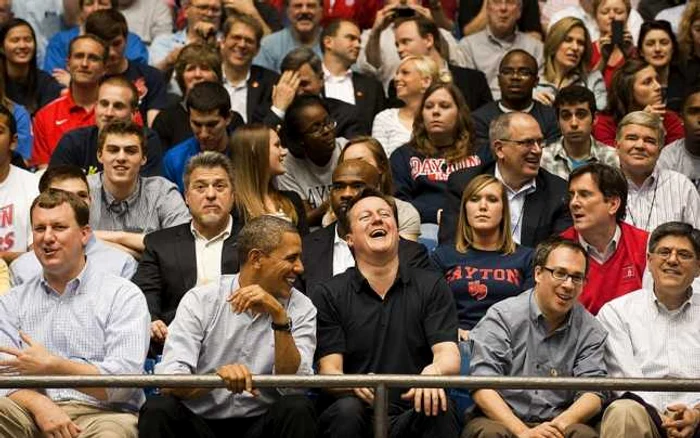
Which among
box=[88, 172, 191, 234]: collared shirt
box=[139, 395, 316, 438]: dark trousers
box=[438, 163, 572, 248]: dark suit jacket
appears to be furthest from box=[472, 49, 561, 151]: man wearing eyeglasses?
box=[139, 395, 316, 438]: dark trousers

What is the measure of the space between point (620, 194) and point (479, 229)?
76cm

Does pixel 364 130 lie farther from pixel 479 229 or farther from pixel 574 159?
pixel 479 229

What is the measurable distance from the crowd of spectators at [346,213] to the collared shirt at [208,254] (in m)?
0.01

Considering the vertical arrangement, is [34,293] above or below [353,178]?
below

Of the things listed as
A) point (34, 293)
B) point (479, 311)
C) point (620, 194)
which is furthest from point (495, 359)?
point (34, 293)

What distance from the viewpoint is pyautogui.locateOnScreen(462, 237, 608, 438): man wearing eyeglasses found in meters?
7.50

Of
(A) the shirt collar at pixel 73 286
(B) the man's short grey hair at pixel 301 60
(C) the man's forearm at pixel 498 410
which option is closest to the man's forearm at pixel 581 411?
(C) the man's forearm at pixel 498 410

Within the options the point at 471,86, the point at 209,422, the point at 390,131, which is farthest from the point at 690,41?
the point at 209,422

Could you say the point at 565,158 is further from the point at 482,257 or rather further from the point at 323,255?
the point at 323,255

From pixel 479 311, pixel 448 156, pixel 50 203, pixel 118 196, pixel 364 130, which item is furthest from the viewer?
pixel 364 130

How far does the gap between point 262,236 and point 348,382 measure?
3.72 ft

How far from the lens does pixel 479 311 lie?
8328mm

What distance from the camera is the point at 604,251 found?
844 centimetres

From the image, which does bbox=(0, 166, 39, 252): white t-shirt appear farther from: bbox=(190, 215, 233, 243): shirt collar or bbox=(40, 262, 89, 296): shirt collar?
bbox=(40, 262, 89, 296): shirt collar
